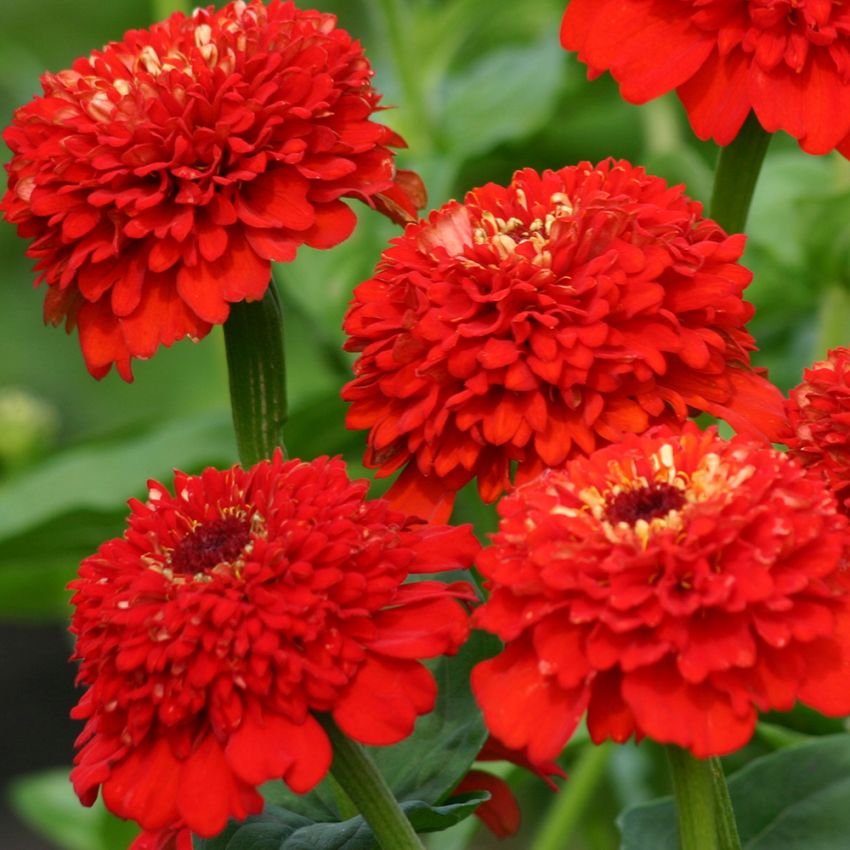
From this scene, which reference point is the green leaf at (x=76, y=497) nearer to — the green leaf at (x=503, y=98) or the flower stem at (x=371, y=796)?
the green leaf at (x=503, y=98)

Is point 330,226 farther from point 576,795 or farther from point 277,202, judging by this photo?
point 576,795

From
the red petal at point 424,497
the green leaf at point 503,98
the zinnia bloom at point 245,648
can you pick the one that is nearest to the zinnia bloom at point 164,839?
the zinnia bloom at point 245,648

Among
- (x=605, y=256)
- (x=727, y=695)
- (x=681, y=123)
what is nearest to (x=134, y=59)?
(x=605, y=256)

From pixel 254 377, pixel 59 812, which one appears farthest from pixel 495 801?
pixel 59 812

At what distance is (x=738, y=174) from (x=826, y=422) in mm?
119

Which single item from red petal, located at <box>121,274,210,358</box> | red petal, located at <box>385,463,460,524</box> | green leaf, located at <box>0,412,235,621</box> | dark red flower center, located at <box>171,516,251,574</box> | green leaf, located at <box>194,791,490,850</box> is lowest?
green leaf, located at <box>0,412,235,621</box>

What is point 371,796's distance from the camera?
391 millimetres

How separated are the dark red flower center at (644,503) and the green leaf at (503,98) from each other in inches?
17.9

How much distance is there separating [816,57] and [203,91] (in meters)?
0.18

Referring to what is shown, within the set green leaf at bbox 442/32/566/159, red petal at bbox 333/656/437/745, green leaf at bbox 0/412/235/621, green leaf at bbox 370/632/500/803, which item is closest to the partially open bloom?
green leaf at bbox 370/632/500/803

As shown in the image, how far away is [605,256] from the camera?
0.41m

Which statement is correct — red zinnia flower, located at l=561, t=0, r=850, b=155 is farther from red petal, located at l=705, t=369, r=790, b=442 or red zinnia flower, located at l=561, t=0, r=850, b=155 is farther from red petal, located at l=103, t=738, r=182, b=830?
red petal, located at l=103, t=738, r=182, b=830

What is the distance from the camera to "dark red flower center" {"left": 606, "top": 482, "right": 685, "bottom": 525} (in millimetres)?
346

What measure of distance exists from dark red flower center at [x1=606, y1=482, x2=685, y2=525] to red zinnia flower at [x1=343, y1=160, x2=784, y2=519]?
0.04m
